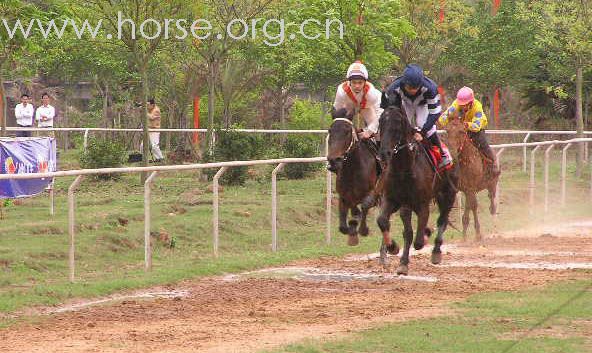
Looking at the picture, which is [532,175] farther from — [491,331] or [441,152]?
[491,331]

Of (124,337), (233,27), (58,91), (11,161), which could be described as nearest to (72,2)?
(233,27)

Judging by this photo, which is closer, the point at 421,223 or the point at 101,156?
the point at 421,223

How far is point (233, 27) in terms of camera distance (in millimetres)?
28328

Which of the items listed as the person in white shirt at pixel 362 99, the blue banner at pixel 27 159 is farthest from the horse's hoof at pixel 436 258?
the blue banner at pixel 27 159

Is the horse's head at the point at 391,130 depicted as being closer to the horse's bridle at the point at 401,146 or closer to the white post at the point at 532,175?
the horse's bridle at the point at 401,146

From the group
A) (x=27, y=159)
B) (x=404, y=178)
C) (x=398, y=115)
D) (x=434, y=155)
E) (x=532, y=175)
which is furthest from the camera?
(x=532, y=175)

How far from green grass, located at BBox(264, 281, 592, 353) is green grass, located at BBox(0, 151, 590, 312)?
163 inches

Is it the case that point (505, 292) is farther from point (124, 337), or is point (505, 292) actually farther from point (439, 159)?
point (124, 337)

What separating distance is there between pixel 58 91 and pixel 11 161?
28.3m

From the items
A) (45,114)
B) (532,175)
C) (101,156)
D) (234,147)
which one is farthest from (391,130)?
(45,114)

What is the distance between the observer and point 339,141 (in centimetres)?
1500

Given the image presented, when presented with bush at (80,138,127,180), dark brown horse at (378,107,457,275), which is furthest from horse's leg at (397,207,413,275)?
bush at (80,138,127,180)

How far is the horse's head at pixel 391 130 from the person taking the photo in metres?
14.0

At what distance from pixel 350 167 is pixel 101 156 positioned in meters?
12.8
